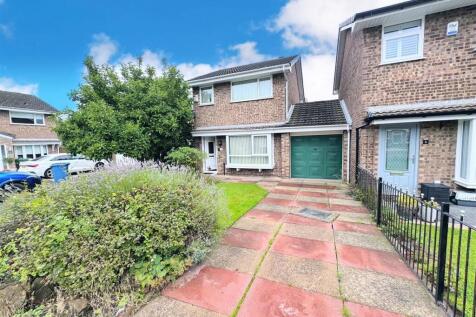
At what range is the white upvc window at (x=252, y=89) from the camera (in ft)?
36.8

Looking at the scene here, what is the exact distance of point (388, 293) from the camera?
2.66m

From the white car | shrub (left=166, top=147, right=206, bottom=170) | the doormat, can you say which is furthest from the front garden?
the white car

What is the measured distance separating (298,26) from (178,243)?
15.6 meters

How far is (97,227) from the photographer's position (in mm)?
2680

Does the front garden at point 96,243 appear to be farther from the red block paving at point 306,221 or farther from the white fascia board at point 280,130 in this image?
the white fascia board at point 280,130

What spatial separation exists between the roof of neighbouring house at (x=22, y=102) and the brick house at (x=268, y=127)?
65.8 feet

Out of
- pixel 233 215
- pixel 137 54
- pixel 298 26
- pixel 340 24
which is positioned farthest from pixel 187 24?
pixel 233 215

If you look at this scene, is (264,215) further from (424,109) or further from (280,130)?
(424,109)

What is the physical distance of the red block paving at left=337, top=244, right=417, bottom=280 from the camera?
3133 millimetres

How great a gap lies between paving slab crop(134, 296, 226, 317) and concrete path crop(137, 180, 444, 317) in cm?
1

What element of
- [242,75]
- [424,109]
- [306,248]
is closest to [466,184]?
[424,109]

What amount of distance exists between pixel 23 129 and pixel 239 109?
22.9 meters

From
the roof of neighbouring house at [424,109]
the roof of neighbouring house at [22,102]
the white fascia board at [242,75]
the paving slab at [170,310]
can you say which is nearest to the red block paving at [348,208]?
the roof of neighbouring house at [424,109]

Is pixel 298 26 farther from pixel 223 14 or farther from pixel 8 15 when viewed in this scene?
pixel 8 15
